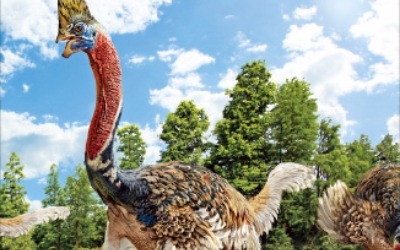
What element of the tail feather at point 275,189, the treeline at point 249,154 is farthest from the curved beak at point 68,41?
the treeline at point 249,154

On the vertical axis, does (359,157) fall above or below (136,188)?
above

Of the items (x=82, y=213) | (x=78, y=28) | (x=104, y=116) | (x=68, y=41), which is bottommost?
(x=104, y=116)

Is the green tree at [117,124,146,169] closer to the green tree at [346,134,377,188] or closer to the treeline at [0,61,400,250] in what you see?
the treeline at [0,61,400,250]

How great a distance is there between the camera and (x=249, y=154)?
22844 mm

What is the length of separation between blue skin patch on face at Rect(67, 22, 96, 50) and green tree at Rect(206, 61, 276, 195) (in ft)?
55.3

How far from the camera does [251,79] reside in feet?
81.5

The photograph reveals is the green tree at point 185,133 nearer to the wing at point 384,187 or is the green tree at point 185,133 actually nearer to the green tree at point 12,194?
the green tree at point 12,194

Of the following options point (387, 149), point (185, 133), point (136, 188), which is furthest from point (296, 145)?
point (136, 188)

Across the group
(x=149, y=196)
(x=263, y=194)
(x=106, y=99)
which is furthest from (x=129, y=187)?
(x=263, y=194)

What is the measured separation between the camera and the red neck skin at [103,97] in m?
5.46

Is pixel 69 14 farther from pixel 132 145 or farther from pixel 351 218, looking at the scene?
pixel 132 145

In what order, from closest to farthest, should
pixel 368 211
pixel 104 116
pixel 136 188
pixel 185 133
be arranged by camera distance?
1. pixel 104 116
2. pixel 136 188
3. pixel 368 211
4. pixel 185 133

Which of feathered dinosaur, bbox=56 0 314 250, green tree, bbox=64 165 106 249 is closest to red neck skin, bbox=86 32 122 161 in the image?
feathered dinosaur, bbox=56 0 314 250

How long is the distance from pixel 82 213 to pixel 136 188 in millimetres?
19224
